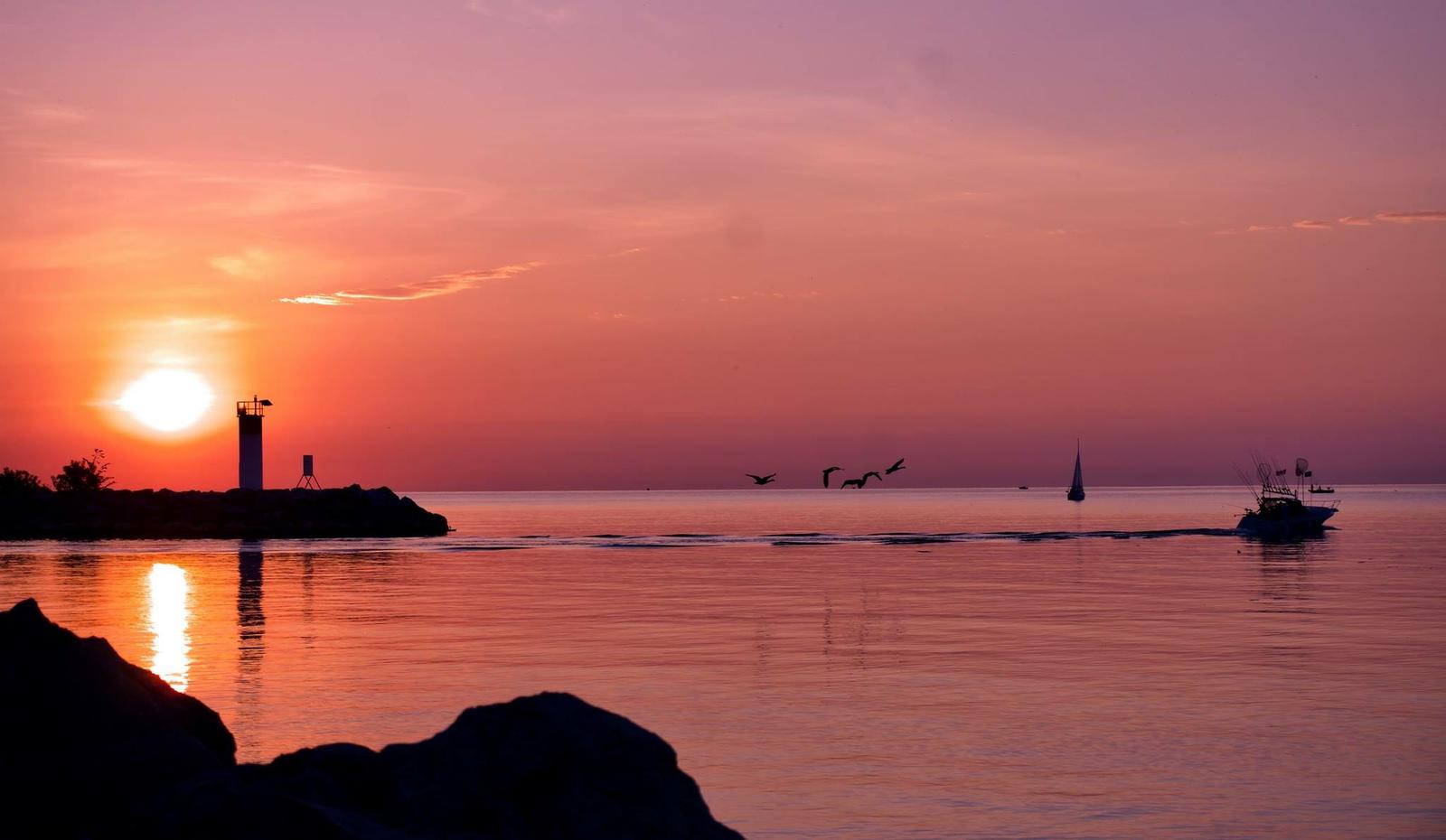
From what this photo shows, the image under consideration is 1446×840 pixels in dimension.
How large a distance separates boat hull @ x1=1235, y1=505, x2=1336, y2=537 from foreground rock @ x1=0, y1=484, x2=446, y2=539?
67.4 m

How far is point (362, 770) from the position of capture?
11281 millimetres

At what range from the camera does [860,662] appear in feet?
94.2

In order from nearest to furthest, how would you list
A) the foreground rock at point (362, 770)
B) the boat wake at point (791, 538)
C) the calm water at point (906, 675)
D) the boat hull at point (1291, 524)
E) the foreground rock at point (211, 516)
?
the foreground rock at point (362, 770) < the calm water at point (906, 675) < the boat wake at point (791, 538) < the boat hull at point (1291, 524) < the foreground rock at point (211, 516)

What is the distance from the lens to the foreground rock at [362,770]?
421 inches

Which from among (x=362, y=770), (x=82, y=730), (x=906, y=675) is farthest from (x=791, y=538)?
(x=362, y=770)

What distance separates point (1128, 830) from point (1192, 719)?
7.23 metres

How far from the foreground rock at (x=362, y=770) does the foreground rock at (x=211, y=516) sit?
107510 mm

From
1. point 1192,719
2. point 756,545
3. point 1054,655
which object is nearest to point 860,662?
point 1054,655

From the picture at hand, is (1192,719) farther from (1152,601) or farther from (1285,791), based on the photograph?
(1152,601)

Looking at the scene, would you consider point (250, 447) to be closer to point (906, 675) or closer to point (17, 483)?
point (17, 483)

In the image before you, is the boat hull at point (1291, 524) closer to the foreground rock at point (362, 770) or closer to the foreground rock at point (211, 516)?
the foreground rock at point (211, 516)

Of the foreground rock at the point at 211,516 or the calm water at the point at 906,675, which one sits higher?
the foreground rock at the point at 211,516

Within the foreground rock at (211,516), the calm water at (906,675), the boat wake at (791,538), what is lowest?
the boat wake at (791,538)

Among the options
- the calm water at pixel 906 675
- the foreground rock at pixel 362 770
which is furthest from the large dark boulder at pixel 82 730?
the calm water at pixel 906 675
